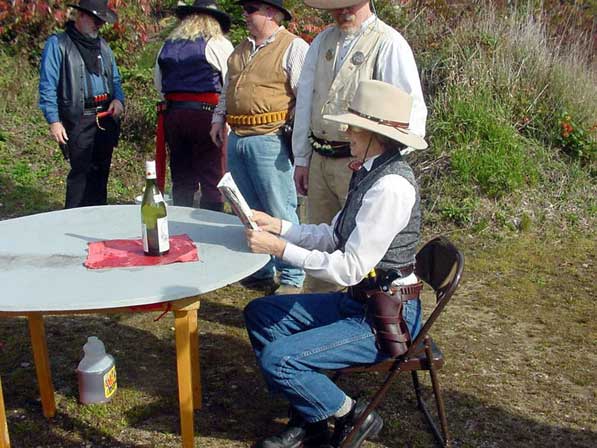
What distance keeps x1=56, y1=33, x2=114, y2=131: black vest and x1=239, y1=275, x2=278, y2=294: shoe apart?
174 cm

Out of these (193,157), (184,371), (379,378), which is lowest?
(379,378)

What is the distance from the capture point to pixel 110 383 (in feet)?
11.4

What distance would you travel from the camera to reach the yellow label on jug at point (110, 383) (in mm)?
3432

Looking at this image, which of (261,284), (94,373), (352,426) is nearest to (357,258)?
(352,426)

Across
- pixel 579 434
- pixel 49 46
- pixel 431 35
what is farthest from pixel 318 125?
pixel 431 35

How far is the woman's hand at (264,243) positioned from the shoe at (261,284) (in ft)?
7.01

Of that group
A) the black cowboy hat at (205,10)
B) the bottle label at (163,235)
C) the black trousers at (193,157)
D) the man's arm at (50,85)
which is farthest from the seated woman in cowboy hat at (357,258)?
the man's arm at (50,85)

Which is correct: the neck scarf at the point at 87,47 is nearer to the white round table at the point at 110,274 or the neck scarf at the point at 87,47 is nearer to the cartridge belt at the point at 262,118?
the cartridge belt at the point at 262,118

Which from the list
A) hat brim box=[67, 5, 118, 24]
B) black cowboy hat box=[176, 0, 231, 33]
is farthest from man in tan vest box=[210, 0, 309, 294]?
hat brim box=[67, 5, 118, 24]

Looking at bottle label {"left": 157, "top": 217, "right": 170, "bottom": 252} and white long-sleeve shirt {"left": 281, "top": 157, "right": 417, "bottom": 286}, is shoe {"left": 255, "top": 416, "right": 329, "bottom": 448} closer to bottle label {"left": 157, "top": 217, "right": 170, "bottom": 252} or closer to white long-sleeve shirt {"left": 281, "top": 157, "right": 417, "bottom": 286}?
white long-sleeve shirt {"left": 281, "top": 157, "right": 417, "bottom": 286}

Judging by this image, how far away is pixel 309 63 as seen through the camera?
390 cm

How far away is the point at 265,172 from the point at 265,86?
0.52 m

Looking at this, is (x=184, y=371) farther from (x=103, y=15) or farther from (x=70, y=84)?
(x=103, y=15)

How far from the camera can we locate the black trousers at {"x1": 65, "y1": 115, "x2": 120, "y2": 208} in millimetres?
5348
